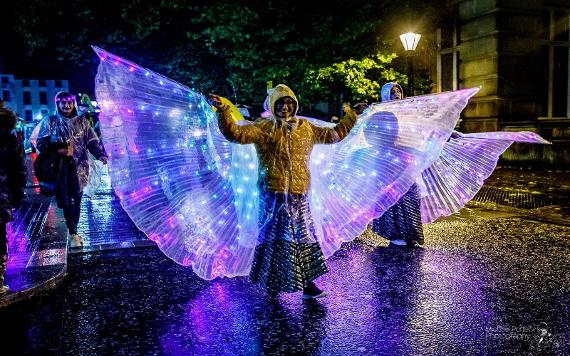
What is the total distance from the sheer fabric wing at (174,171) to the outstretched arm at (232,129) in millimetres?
349

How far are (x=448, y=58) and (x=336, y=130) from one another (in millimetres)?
16799

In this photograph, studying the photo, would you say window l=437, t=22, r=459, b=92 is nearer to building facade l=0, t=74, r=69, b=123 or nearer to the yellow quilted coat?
the yellow quilted coat

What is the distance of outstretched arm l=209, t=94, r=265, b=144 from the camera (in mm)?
4590

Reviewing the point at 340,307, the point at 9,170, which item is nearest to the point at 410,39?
the point at 340,307

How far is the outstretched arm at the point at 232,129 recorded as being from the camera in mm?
4590

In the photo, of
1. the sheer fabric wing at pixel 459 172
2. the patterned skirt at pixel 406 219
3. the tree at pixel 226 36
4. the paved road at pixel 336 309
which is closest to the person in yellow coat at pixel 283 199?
the paved road at pixel 336 309

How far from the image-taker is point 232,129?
4.63 m

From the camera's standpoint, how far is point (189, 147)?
17.4 feet

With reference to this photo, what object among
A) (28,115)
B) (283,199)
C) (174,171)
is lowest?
(283,199)

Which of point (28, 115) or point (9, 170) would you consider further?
point (28, 115)

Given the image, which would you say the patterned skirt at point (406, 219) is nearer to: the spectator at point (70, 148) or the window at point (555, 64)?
the spectator at point (70, 148)

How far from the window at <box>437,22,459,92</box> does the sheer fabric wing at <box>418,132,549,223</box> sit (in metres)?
13.7

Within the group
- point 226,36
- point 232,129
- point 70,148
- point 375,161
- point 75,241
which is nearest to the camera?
point 232,129

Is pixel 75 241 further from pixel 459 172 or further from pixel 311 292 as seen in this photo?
pixel 459 172
